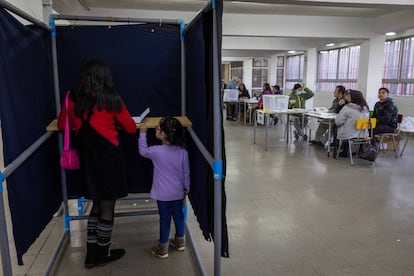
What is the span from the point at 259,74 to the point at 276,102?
10195mm

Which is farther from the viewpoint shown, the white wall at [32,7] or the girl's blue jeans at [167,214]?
the white wall at [32,7]

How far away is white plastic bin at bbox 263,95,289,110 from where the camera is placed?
23.0 ft

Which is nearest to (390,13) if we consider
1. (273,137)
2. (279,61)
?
(273,137)

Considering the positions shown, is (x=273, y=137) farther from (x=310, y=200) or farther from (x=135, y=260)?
(x=135, y=260)

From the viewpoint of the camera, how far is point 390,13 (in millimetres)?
7422

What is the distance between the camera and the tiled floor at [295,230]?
2402 mm

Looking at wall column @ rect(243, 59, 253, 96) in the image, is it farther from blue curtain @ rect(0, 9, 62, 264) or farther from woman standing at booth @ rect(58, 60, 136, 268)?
woman standing at booth @ rect(58, 60, 136, 268)

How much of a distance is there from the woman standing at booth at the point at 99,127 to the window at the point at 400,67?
839cm

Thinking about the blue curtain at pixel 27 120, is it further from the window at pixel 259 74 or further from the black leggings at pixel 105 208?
the window at pixel 259 74

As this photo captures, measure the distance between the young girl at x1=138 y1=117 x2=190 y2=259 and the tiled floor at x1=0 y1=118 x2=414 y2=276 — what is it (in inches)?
16.6

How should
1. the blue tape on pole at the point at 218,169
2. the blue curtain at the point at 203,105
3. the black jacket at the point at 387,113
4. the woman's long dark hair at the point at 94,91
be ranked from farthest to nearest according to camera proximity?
the black jacket at the point at 387,113, the woman's long dark hair at the point at 94,91, the blue curtain at the point at 203,105, the blue tape on pole at the point at 218,169

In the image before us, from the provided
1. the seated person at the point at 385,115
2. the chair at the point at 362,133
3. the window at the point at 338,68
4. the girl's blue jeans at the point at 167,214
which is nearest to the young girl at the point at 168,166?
the girl's blue jeans at the point at 167,214

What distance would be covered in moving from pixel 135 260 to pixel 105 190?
629mm

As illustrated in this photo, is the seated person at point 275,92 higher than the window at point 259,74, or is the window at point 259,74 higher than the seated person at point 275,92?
the window at point 259,74
